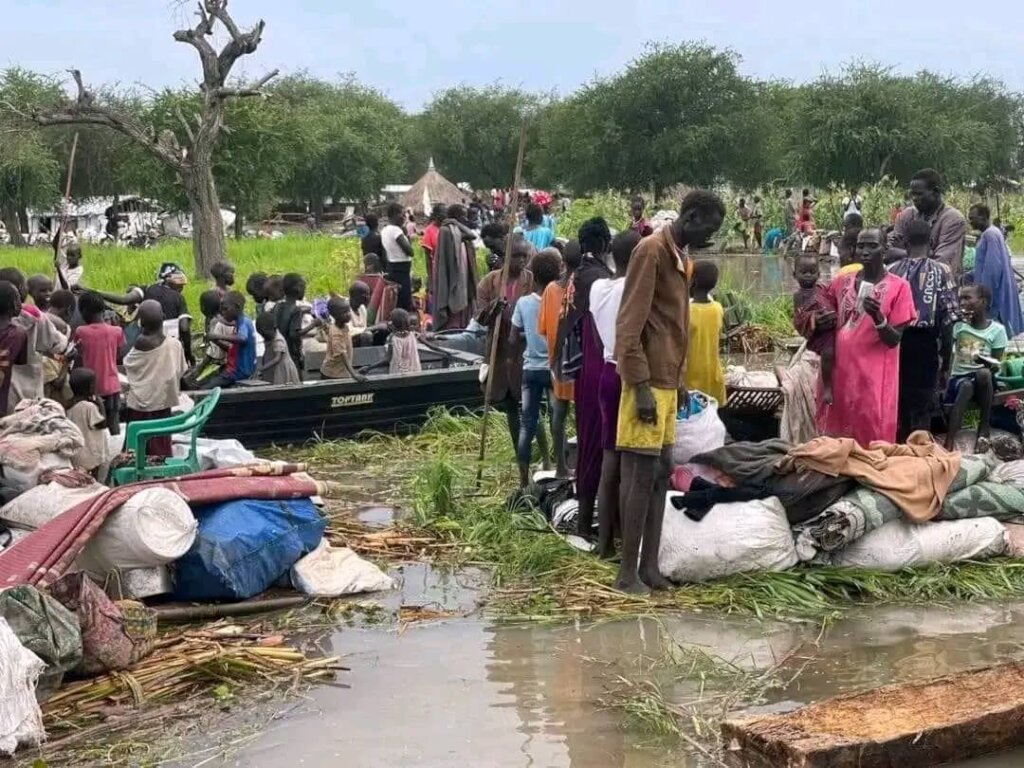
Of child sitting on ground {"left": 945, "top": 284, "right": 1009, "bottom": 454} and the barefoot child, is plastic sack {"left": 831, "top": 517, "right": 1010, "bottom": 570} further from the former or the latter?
the barefoot child

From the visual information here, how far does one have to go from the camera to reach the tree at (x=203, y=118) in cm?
1955

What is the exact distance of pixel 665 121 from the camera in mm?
46438

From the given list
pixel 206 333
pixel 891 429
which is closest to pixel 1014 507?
pixel 891 429

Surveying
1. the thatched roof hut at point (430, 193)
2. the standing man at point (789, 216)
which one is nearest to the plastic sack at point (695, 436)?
the standing man at point (789, 216)

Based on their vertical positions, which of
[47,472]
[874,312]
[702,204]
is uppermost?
[702,204]

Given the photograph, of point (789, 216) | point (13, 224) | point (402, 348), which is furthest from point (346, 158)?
point (402, 348)

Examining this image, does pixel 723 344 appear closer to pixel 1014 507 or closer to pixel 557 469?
pixel 557 469

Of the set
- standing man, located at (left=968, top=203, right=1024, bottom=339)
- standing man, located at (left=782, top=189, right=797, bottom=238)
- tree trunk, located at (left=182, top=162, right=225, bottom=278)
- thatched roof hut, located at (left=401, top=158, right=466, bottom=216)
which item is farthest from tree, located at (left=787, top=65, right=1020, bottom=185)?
standing man, located at (left=968, top=203, right=1024, bottom=339)

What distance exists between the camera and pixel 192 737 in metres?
4.69

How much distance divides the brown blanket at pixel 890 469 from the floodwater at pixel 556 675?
0.57 m

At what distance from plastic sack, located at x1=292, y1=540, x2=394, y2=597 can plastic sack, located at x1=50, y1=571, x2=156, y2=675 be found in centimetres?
127

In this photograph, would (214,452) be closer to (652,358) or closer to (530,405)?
(530,405)

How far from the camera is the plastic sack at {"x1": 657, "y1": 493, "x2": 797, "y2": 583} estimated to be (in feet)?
20.6

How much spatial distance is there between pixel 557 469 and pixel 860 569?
2188 millimetres
